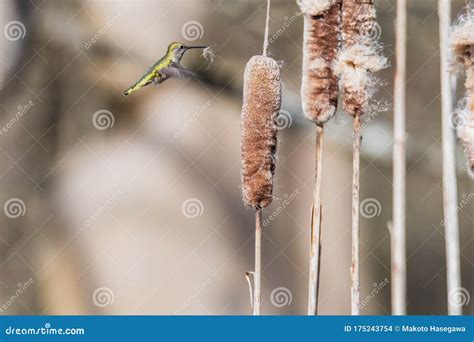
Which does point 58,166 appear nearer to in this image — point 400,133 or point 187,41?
point 187,41

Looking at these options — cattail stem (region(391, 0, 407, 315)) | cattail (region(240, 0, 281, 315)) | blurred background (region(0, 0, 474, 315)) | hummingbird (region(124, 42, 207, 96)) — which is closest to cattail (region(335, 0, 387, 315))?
cattail (region(240, 0, 281, 315))

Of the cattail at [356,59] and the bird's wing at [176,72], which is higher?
the bird's wing at [176,72]

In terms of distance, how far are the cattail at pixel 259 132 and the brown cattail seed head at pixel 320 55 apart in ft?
0.32

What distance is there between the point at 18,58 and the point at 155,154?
681mm

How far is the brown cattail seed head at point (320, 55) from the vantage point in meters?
1.72

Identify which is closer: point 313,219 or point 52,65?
point 313,219

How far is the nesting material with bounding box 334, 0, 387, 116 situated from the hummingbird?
0.92m

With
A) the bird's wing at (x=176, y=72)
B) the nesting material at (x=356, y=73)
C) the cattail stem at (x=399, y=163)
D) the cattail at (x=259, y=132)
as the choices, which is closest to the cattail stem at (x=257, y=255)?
the cattail at (x=259, y=132)

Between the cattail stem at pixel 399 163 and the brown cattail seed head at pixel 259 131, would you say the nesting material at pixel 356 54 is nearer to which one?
the brown cattail seed head at pixel 259 131

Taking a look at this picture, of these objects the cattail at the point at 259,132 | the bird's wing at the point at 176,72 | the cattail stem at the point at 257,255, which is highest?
the bird's wing at the point at 176,72

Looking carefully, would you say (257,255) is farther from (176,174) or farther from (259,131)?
(176,174)

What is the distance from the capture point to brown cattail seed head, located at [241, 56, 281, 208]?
1739 mm

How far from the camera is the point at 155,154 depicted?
2615 millimetres

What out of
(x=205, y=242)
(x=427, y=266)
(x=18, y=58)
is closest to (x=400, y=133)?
(x=427, y=266)
